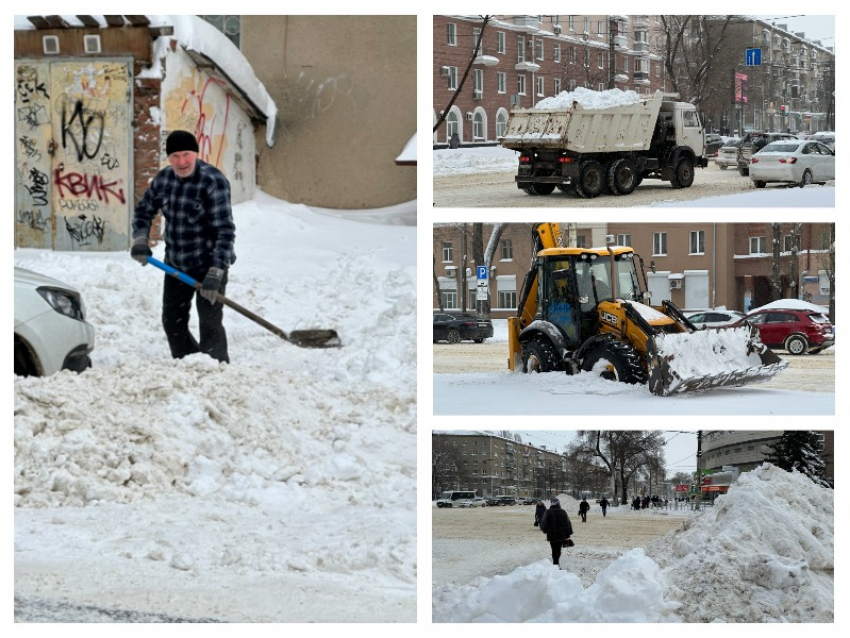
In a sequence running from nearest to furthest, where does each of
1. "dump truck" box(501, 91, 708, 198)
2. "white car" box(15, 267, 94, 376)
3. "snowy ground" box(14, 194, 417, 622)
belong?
"dump truck" box(501, 91, 708, 198), "snowy ground" box(14, 194, 417, 622), "white car" box(15, 267, 94, 376)

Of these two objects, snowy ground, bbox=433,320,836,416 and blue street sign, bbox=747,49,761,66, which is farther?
blue street sign, bbox=747,49,761,66

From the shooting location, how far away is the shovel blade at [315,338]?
852 cm

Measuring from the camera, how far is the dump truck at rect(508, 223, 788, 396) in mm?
4859

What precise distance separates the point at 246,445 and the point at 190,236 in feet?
4.28

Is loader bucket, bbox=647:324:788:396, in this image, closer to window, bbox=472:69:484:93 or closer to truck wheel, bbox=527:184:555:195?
truck wheel, bbox=527:184:555:195

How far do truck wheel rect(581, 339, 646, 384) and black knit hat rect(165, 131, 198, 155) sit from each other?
3.71 metres

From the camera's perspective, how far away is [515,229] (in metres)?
4.76

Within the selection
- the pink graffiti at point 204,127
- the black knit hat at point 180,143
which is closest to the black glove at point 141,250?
the black knit hat at point 180,143

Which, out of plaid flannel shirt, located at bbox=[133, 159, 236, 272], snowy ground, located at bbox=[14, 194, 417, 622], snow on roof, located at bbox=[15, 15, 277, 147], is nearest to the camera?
snowy ground, located at bbox=[14, 194, 417, 622]

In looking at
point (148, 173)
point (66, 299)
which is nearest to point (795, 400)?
point (66, 299)

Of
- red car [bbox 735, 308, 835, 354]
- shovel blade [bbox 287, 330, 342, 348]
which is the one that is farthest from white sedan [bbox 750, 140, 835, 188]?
shovel blade [bbox 287, 330, 342, 348]

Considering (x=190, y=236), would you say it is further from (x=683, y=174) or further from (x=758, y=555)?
(x=758, y=555)

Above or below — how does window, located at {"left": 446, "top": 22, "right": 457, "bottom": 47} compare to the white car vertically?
above

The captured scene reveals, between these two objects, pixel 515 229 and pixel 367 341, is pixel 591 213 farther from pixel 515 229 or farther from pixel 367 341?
pixel 367 341
